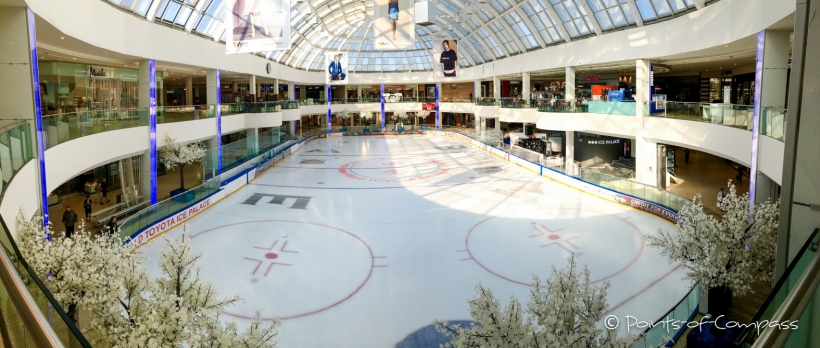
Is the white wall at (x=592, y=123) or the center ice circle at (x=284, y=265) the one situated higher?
the white wall at (x=592, y=123)

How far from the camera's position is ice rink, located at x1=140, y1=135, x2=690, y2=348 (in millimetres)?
12352

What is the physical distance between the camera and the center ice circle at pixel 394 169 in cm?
3142

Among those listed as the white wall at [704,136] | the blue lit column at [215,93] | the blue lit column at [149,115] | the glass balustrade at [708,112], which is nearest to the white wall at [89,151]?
the blue lit column at [149,115]

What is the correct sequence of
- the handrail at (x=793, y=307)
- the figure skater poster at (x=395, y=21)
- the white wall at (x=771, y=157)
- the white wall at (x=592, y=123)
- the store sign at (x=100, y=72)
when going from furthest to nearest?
the white wall at (x=592, y=123) < the store sign at (x=100, y=72) < the figure skater poster at (x=395, y=21) < the white wall at (x=771, y=157) < the handrail at (x=793, y=307)

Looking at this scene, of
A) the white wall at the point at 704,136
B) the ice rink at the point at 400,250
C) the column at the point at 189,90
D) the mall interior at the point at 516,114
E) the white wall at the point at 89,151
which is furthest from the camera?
the column at the point at 189,90

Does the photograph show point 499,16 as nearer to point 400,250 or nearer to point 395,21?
point 395,21

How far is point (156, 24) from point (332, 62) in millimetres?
22154

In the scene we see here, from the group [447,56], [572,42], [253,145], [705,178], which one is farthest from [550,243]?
[447,56]

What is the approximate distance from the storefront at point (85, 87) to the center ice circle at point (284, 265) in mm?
9068

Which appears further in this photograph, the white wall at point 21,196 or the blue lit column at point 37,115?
the blue lit column at point 37,115

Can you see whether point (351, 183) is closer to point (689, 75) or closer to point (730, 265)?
point (730, 265)

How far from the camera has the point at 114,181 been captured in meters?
29.0

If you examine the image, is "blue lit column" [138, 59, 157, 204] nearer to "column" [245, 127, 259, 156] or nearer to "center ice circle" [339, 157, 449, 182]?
"column" [245, 127, 259, 156]

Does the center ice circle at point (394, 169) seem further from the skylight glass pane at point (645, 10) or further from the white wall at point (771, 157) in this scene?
the white wall at point (771, 157)
